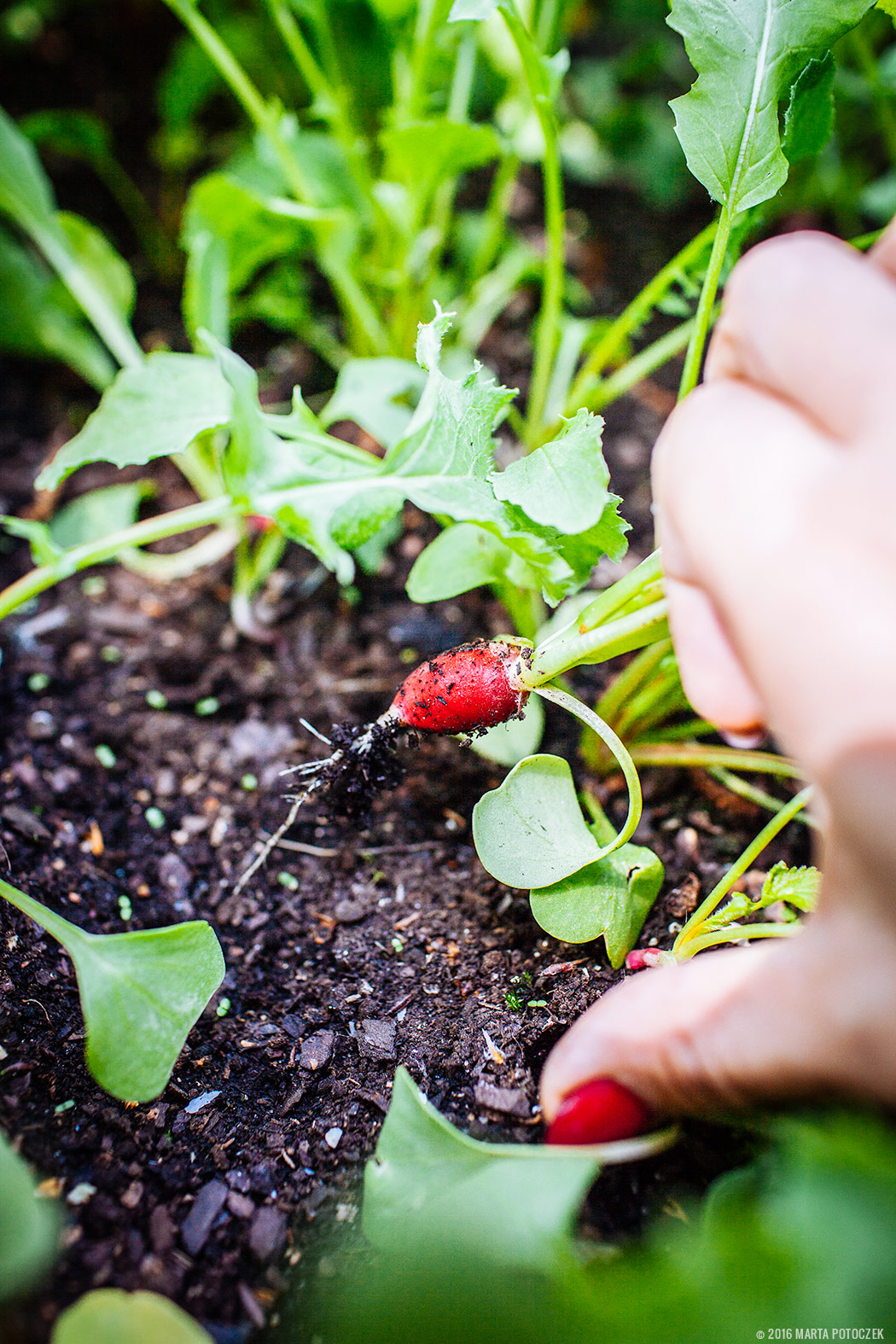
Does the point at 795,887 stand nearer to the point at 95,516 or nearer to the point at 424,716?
the point at 424,716

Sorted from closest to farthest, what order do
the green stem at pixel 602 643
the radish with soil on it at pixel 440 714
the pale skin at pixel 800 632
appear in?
the pale skin at pixel 800 632 → the green stem at pixel 602 643 → the radish with soil on it at pixel 440 714

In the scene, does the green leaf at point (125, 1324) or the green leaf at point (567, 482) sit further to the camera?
the green leaf at point (567, 482)

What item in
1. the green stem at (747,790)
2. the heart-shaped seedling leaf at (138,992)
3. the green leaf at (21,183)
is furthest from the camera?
the green leaf at (21,183)

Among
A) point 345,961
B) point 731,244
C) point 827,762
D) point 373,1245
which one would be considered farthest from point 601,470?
point 373,1245

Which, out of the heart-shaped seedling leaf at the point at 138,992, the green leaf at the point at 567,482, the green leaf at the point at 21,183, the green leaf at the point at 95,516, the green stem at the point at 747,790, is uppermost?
the green leaf at the point at 21,183

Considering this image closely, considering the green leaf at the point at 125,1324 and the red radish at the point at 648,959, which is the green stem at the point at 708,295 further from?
the green leaf at the point at 125,1324

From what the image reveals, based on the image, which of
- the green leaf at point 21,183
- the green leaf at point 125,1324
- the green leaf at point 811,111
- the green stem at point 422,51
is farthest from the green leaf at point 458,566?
the green leaf at point 21,183

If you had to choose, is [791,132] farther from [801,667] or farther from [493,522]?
[801,667]
